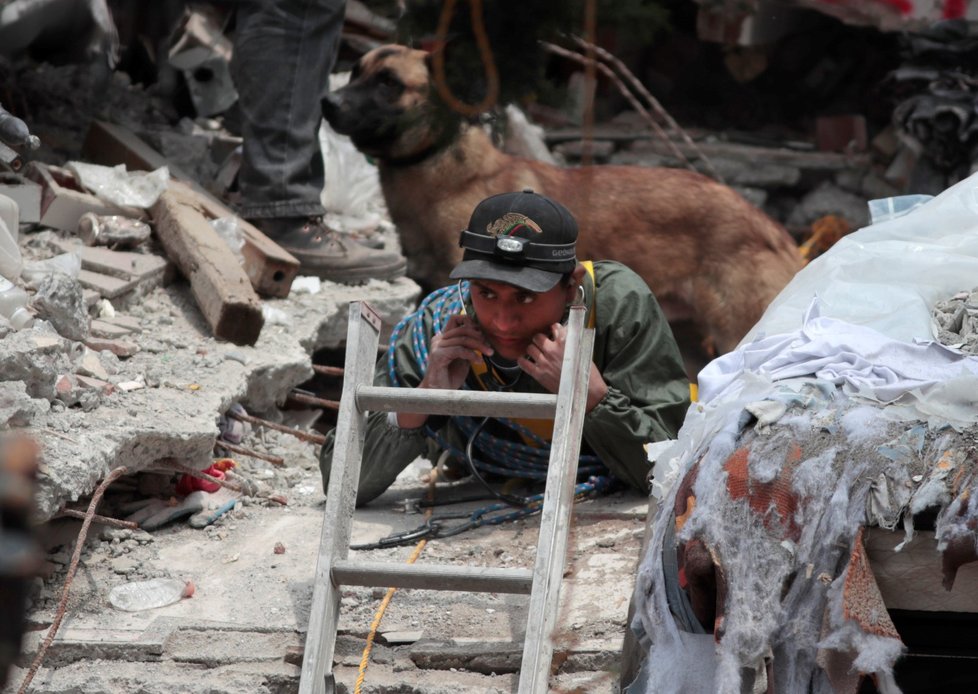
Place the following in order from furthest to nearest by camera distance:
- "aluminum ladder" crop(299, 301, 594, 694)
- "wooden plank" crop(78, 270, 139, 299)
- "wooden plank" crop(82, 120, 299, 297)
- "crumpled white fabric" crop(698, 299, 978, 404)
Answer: "wooden plank" crop(82, 120, 299, 297) → "wooden plank" crop(78, 270, 139, 299) → "aluminum ladder" crop(299, 301, 594, 694) → "crumpled white fabric" crop(698, 299, 978, 404)

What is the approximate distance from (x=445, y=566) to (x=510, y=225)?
92 cm

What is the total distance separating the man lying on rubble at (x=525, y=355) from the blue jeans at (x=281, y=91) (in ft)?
6.06

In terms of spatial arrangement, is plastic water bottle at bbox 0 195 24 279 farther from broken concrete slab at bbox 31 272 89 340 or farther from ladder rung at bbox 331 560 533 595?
ladder rung at bbox 331 560 533 595

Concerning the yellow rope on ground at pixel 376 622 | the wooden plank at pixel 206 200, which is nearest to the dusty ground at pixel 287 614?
the yellow rope on ground at pixel 376 622

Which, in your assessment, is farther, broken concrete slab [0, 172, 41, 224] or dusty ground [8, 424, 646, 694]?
broken concrete slab [0, 172, 41, 224]

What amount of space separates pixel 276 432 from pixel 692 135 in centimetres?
525

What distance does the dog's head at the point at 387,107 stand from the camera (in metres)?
5.80

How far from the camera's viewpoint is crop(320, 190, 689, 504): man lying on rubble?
3.26 m

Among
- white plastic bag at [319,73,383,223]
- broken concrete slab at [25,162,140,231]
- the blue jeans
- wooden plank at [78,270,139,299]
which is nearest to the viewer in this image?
wooden plank at [78,270,139,299]

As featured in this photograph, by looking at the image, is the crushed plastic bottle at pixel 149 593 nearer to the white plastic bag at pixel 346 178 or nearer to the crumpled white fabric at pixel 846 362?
the crumpled white fabric at pixel 846 362

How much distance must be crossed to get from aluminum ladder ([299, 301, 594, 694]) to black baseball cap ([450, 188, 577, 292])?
26cm

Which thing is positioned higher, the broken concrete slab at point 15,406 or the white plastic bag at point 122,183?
the white plastic bag at point 122,183

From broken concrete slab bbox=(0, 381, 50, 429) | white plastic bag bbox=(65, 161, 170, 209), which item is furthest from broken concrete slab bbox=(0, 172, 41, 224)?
broken concrete slab bbox=(0, 381, 50, 429)

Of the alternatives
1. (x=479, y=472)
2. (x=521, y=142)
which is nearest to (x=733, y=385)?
(x=479, y=472)
